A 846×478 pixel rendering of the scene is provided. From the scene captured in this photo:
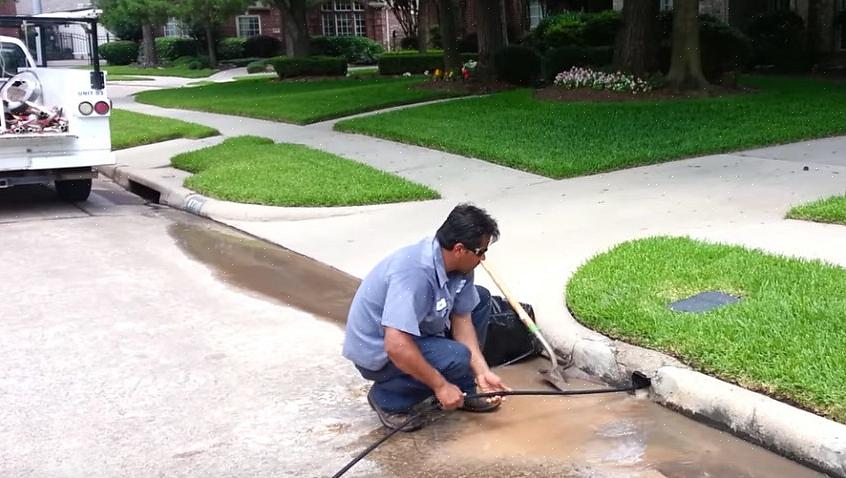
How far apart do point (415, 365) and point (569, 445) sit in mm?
855

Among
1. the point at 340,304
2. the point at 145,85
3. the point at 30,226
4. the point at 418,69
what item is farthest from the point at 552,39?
the point at 340,304

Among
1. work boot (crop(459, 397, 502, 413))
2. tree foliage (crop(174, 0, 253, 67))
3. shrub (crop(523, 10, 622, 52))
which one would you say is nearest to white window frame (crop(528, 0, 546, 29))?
shrub (crop(523, 10, 622, 52))

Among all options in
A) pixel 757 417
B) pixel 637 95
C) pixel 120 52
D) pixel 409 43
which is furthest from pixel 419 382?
pixel 120 52

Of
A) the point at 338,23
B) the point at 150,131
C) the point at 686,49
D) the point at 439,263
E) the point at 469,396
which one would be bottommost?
the point at 469,396

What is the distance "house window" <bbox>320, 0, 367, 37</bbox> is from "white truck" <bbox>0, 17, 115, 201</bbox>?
4165 cm

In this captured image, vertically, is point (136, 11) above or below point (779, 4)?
above

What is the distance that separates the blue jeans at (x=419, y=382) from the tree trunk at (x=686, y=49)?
495 inches

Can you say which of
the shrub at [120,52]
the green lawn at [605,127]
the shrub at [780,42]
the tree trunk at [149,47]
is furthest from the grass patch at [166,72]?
the green lawn at [605,127]

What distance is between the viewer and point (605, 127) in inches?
504

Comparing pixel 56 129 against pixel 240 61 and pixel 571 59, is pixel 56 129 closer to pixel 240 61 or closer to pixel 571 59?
pixel 571 59

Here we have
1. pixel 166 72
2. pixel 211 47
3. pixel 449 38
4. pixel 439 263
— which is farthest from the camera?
pixel 211 47

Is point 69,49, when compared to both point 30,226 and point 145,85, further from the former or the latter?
point 145,85

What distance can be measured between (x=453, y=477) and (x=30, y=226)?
6.86 metres

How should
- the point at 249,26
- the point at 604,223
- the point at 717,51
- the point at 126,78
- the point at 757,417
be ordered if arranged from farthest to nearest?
the point at 249,26 → the point at 126,78 → the point at 717,51 → the point at 604,223 → the point at 757,417
